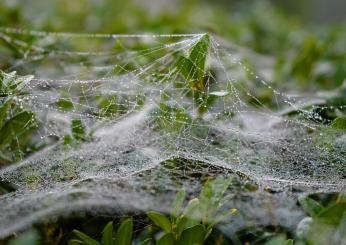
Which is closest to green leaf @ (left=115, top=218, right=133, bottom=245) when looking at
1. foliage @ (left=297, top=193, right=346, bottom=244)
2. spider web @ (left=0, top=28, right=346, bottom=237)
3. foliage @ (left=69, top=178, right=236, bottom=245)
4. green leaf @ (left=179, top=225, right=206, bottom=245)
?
foliage @ (left=69, top=178, right=236, bottom=245)

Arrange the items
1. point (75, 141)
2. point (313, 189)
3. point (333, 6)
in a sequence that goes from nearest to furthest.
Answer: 1. point (313, 189)
2. point (75, 141)
3. point (333, 6)

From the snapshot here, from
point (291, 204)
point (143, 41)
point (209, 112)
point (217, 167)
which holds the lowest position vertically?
point (291, 204)

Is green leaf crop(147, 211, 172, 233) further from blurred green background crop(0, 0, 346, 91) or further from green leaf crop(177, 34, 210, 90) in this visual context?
blurred green background crop(0, 0, 346, 91)

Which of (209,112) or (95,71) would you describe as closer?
(209,112)

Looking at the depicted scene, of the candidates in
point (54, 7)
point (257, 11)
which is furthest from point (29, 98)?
point (257, 11)

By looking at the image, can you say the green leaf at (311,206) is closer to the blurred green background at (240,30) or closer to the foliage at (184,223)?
the foliage at (184,223)

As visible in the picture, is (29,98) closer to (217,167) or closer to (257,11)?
(217,167)
